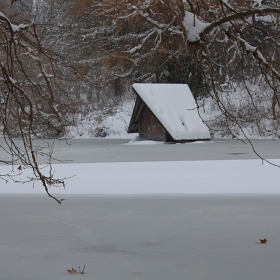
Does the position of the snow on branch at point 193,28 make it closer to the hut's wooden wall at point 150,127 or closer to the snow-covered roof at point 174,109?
the snow-covered roof at point 174,109

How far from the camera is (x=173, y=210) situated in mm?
6184

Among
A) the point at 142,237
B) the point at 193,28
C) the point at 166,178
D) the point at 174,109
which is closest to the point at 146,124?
the point at 174,109

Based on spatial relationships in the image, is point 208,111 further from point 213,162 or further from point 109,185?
point 109,185

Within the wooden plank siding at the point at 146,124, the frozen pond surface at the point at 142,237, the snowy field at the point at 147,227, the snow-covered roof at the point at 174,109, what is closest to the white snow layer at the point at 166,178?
the snowy field at the point at 147,227

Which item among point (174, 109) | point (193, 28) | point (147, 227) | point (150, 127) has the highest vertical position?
point (193, 28)

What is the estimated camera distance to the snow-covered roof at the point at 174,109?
18087mm

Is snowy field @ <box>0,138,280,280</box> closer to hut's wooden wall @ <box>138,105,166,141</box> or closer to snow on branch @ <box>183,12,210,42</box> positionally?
snow on branch @ <box>183,12,210,42</box>

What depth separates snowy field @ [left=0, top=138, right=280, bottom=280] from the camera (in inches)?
151

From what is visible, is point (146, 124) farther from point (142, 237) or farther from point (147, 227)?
point (142, 237)

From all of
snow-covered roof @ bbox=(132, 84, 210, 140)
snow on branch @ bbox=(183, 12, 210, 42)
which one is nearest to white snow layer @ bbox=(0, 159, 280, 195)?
snow on branch @ bbox=(183, 12, 210, 42)

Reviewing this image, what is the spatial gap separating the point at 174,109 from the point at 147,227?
1375cm

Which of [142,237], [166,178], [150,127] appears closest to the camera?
[142,237]

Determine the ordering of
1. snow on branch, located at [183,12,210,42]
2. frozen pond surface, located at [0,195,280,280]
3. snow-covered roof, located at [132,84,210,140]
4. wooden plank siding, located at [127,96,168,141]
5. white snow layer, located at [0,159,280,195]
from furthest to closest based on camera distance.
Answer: wooden plank siding, located at [127,96,168,141], snow-covered roof, located at [132,84,210,140], white snow layer, located at [0,159,280,195], snow on branch, located at [183,12,210,42], frozen pond surface, located at [0,195,280,280]

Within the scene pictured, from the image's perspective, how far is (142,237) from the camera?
4.85 meters
